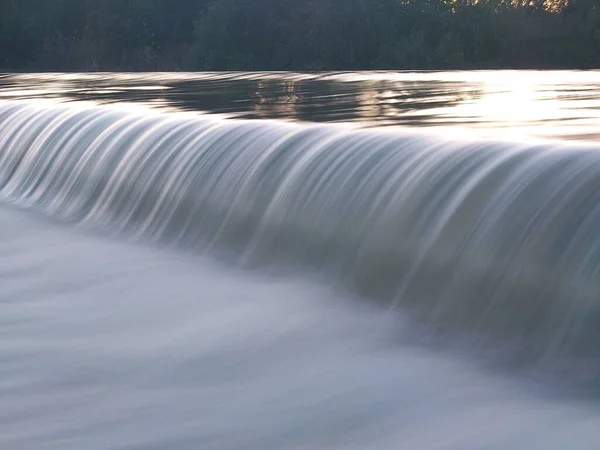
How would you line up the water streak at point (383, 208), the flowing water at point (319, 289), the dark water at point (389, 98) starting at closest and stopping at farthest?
the flowing water at point (319, 289) < the water streak at point (383, 208) < the dark water at point (389, 98)

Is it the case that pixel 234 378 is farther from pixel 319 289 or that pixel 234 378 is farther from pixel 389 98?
pixel 389 98

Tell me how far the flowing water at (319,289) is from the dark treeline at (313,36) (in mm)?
20164

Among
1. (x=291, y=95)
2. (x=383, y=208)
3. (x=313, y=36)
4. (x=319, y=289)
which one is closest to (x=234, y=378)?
(x=319, y=289)

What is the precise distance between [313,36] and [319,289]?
23531 millimetres

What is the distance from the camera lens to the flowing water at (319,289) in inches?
135

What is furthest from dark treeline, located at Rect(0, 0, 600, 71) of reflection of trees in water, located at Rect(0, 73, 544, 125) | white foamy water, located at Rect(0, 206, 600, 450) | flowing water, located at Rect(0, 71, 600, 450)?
white foamy water, located at Rect(0, 206, 600, 450)

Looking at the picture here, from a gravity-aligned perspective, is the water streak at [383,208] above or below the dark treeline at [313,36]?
above

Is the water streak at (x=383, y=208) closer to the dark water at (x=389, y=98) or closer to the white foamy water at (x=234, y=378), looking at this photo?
the white foamy water at (x=234, y=378)

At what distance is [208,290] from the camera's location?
5.03 metres

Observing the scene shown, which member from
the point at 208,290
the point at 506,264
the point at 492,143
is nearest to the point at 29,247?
the point at 208,290

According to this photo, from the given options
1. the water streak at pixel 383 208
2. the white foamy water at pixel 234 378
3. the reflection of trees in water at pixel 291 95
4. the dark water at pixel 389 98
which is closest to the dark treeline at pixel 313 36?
the reflection of trees in water at pixel 291 95

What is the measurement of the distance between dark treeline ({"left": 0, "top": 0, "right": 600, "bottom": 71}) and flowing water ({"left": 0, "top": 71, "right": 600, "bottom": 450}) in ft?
66.2

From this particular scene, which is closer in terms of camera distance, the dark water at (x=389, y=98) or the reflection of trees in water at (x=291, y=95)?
the dark water at (x=389, y=98)

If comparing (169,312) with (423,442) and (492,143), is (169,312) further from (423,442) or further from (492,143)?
(423,442)
